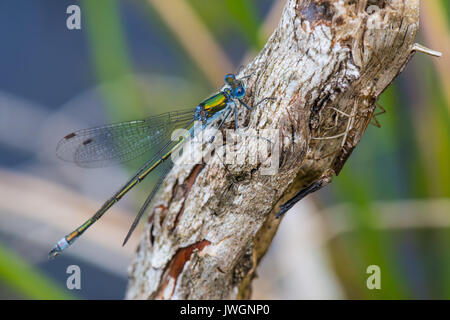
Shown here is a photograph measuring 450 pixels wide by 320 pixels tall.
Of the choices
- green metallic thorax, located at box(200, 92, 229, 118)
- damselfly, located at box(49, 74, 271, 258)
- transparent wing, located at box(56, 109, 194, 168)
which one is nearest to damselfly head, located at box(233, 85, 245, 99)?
green metallic thorax, located at box(200, 92, 229, 118)

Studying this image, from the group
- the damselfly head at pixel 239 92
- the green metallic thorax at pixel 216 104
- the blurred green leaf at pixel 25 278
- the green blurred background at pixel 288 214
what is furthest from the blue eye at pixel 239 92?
the blurred green leaf at pixel 25 278

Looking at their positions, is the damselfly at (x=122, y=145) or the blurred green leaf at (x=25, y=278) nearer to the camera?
the damselfly at (x=122, y=145)

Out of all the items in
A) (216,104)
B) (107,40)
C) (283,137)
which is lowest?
(283,137)

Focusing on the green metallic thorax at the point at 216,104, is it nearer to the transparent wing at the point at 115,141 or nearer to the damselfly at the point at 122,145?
the damselfly at the point at 122,145

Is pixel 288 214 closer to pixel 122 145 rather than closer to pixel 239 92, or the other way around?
pixel 122 145

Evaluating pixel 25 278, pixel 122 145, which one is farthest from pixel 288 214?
pixel 25 278

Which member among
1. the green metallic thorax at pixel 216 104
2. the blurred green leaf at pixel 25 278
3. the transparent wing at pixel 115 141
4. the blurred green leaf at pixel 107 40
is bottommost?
the blurred green leaf at pixel 25 278

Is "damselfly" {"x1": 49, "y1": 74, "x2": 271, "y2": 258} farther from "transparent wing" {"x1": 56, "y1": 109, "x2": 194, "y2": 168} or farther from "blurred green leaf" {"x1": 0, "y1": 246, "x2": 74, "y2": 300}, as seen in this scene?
"blurred green leaf" {"x1": 0, "y1": 246, "x2": 74, "y2": 300}
